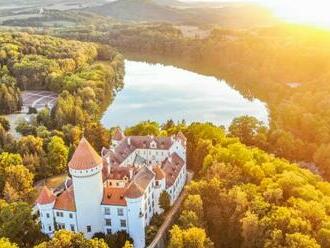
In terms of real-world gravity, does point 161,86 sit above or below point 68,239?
below

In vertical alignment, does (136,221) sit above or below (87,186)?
below

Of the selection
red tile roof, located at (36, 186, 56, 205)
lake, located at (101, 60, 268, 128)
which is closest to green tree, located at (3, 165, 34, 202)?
red tile roof, located at (36, 186, 56, 205)

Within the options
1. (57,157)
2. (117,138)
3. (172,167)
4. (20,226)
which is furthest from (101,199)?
(57,157)

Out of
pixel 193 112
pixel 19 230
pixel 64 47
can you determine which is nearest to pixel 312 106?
pixel 193 112

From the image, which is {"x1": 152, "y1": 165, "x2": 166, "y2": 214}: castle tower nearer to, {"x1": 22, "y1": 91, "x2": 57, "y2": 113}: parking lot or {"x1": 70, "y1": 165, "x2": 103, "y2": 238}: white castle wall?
{"x1": 70, "y1": 165, "x2": 103, "y2": 238}: white castle wall

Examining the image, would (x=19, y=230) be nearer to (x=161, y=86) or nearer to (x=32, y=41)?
(x=161, y=86)

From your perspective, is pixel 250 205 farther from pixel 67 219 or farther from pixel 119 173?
pixel 67 219
